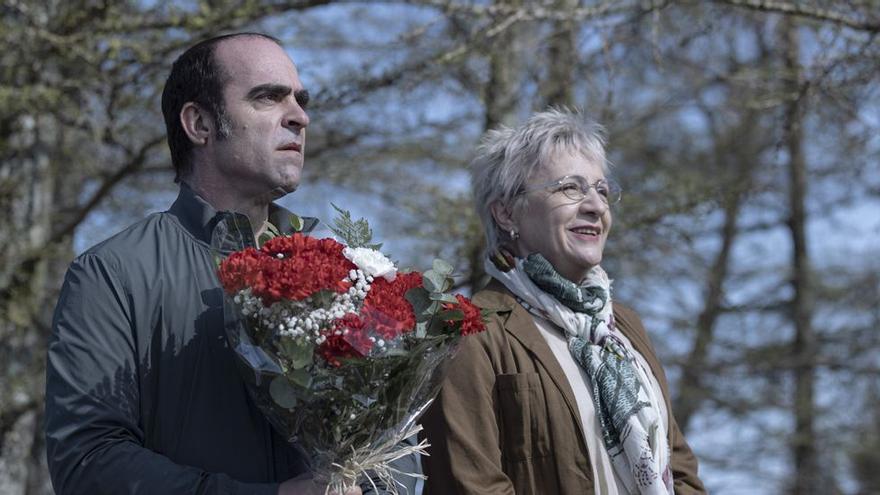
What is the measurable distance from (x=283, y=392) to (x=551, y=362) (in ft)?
4.30

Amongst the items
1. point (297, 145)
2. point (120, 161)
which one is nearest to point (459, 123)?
point (120, 161)

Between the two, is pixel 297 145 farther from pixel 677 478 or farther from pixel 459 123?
pixel 459 123

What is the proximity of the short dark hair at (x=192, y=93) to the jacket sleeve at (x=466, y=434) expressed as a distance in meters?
0.91

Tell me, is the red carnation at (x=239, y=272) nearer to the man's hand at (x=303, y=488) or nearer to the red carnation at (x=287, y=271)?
the red carnation at (x=287, y=271)

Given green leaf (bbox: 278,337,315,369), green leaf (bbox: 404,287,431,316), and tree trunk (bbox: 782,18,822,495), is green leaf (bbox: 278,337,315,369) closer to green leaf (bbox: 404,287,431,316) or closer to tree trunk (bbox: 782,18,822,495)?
green leaf (bbox: 404,287,431,316)

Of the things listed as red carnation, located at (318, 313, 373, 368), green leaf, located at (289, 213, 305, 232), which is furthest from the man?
red carnation, located at (318, 313, 373, 368)

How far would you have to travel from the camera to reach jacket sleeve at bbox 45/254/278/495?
2506 mm

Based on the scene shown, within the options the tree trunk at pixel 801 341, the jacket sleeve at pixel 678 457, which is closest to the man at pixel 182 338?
the jacket sleeve at pixel 678 457

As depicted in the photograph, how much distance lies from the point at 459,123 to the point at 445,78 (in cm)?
128

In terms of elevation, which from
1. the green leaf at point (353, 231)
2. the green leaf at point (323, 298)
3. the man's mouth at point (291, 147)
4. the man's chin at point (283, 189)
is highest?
the man's mouth at point (291, 147)

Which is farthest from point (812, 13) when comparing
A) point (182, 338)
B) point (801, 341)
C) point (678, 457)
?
point (801, 341)

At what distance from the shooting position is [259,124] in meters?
3.06

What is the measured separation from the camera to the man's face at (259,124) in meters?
3.03

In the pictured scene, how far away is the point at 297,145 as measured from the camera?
A: 3.08 m
